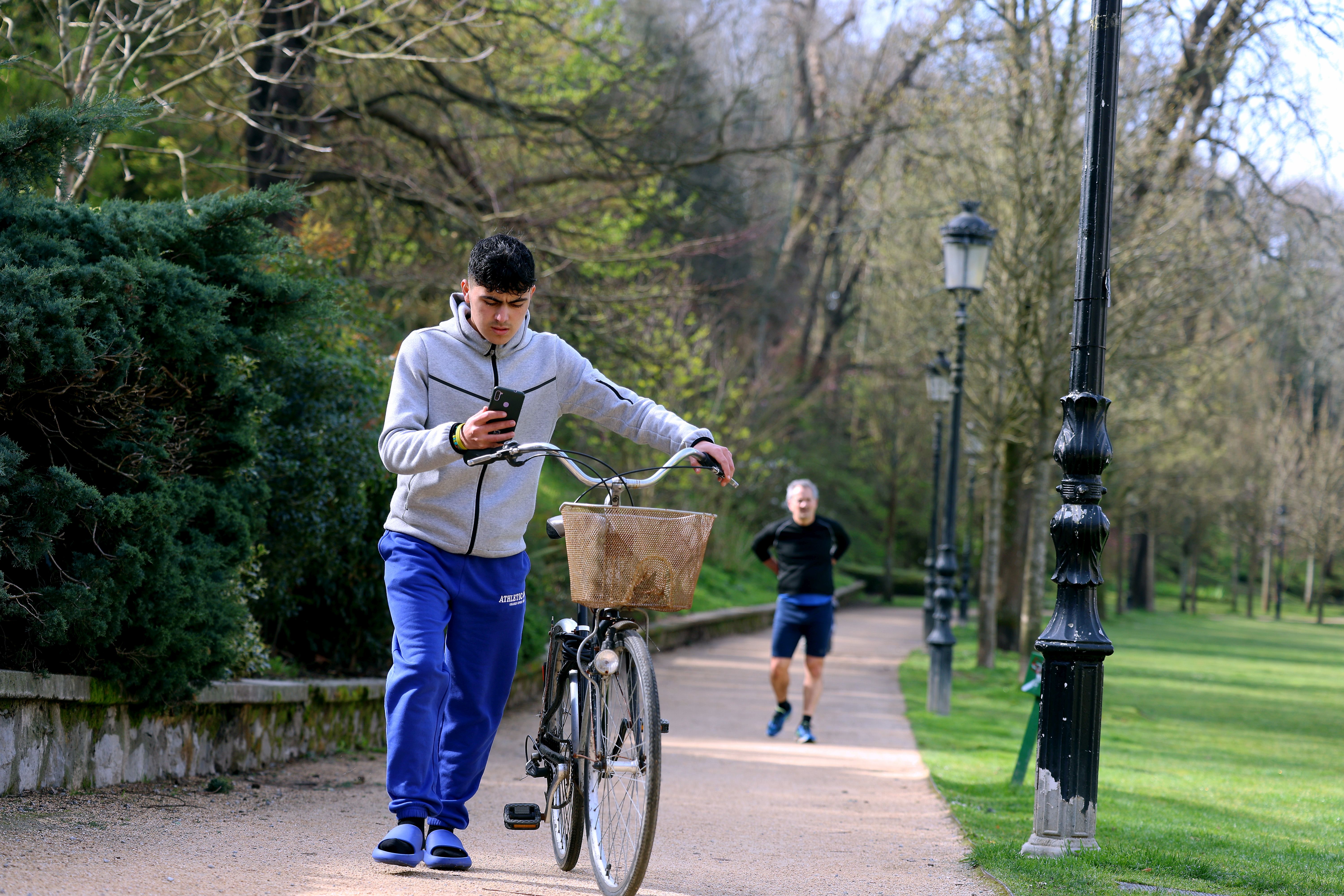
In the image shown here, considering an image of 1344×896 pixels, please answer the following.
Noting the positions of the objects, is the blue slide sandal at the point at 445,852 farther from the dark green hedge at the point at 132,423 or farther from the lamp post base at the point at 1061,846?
the lamp post base at the point at 1061,846

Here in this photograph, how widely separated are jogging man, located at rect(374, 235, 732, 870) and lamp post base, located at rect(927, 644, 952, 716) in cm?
924

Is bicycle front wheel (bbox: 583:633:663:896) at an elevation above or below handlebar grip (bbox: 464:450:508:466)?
below

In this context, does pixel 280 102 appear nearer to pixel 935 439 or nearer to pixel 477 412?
pixel 477 412

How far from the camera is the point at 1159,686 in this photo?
61.7ft

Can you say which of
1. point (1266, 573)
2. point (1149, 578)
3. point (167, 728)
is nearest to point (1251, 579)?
point (1266, 573)

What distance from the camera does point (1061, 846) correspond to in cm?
530

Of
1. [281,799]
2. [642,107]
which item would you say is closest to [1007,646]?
[642,107]

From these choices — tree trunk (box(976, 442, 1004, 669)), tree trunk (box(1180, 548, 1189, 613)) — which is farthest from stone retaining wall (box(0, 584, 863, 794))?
tree trunk (box(1180, 548, 1189, 613))

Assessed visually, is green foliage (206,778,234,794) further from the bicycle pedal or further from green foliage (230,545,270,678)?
the bicycle pedal

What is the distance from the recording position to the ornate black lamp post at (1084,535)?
209 inches

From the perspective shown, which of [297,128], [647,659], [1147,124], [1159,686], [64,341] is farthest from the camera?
[1159,686]

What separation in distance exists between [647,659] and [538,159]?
1355 cm

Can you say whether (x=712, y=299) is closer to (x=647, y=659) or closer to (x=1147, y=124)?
(x=1147, y=124)

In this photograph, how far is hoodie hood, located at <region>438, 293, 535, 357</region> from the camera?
4.62 metres
